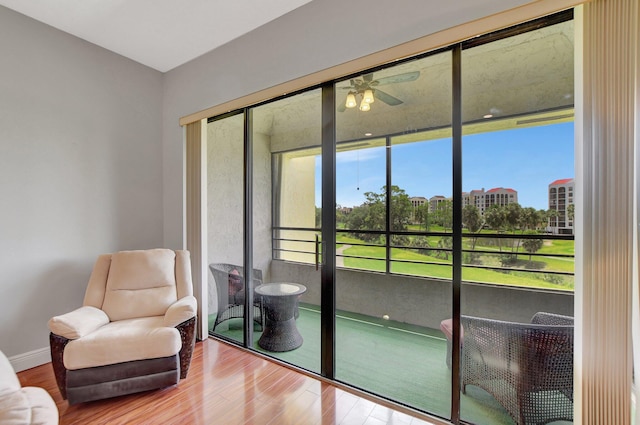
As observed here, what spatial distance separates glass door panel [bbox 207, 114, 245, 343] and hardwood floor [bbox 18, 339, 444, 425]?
693 mm

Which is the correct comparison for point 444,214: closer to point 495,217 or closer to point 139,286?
point 495,217

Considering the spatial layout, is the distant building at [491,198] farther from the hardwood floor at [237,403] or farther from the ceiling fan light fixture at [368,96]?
the hardwood floor at [237,403]

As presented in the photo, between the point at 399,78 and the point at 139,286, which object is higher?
the point at 399,78

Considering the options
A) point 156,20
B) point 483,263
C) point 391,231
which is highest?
point 156,20

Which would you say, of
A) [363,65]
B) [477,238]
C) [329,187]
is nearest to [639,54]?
[363,65]

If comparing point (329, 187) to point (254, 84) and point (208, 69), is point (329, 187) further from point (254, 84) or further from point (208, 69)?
point (208, 69)

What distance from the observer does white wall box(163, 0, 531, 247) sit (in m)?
1.74

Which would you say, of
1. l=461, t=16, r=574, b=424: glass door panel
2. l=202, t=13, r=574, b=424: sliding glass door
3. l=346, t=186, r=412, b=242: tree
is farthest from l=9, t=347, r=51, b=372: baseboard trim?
l=461, t=16, r=574, b=424: glass door panel

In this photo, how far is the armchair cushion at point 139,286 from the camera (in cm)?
242

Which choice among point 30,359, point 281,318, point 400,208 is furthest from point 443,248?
point 30,359

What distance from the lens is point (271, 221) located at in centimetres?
289

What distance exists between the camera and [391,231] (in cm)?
257

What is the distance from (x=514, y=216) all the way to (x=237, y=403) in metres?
2.73

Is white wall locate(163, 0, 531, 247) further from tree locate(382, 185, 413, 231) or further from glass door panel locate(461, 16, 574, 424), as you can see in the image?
tree locate(382, 185, 413, 231)
